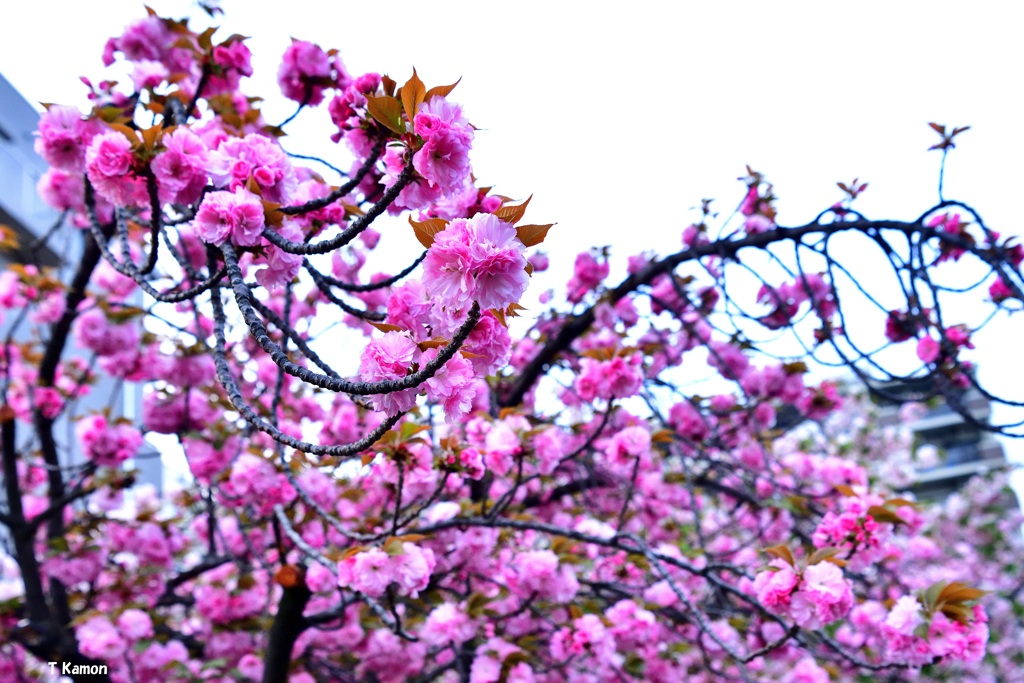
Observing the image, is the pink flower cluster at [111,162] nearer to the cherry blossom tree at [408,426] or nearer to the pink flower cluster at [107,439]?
→ the cherry blossom tree at [408,426]

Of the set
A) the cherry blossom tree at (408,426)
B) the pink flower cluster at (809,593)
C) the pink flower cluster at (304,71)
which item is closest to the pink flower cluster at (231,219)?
the cherry blossom tree at (408,426)

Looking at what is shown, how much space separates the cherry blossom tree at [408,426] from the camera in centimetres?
114

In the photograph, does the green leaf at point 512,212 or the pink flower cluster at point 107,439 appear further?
the pink flower cluster at point 107,439

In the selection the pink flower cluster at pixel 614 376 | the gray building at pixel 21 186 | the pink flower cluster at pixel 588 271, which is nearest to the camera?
the pink flower cluster at pixel 614 376

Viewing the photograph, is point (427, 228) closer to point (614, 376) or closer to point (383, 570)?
point (383, 570)

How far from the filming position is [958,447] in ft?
110

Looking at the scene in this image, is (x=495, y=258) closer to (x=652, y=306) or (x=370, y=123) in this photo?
(x=370, y=123)

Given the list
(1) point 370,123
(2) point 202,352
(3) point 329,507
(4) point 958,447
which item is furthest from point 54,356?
(4) point 958,447

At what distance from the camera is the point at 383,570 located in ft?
5.91

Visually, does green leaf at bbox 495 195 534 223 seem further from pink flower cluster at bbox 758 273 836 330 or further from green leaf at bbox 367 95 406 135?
pink flower cluster at bbox 758 273 836 330

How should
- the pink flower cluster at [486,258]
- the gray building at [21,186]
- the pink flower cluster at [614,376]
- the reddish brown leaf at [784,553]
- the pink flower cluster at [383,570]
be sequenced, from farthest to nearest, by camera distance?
the gray building at [21,186] < the pink flower cluster at [614,376] < the reddish brown leaf at [784,553] < the pink flower cluster at [383,570] < the pink flower cluster at [486,258]

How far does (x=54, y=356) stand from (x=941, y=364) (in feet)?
12.5

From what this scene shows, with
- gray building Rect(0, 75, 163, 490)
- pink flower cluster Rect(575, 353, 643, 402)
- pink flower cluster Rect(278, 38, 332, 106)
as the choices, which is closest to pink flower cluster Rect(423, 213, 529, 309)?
pink flower cluster Rect(575, 353, 643, 402)

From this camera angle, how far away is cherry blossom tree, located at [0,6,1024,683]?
1.14 m
